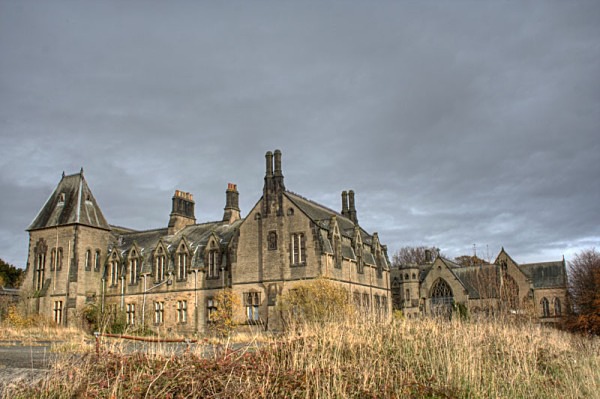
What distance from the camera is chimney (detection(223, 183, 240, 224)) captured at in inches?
1961

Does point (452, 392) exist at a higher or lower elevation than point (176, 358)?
lower

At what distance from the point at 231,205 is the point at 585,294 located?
104ft

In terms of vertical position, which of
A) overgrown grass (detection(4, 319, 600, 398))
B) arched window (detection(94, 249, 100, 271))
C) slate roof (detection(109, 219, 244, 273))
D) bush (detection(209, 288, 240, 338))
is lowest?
overgrown grass (detection(4, 319, 600, 398))

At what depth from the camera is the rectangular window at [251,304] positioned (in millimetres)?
41094

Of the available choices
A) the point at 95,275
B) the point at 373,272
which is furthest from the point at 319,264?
the point at 95,275

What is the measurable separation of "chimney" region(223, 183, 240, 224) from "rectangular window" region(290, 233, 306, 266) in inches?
407

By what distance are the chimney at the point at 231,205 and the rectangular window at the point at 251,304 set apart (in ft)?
31.9

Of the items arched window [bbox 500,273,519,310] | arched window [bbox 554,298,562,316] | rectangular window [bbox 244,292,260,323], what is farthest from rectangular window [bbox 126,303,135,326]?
arched window [bbox 554,298,562,316]

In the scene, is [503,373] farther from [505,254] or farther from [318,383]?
[505,254]

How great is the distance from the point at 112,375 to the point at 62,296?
4084 centimetres

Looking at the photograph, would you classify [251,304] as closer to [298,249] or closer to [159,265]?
[298,249]

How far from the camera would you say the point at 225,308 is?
41.7 metres

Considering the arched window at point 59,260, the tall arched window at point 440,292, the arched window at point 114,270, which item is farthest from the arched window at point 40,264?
the tall arched window at point 440,292

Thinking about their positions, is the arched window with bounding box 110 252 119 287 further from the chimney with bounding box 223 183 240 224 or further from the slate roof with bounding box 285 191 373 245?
the slate roof with bounding box 285 191 373 245
